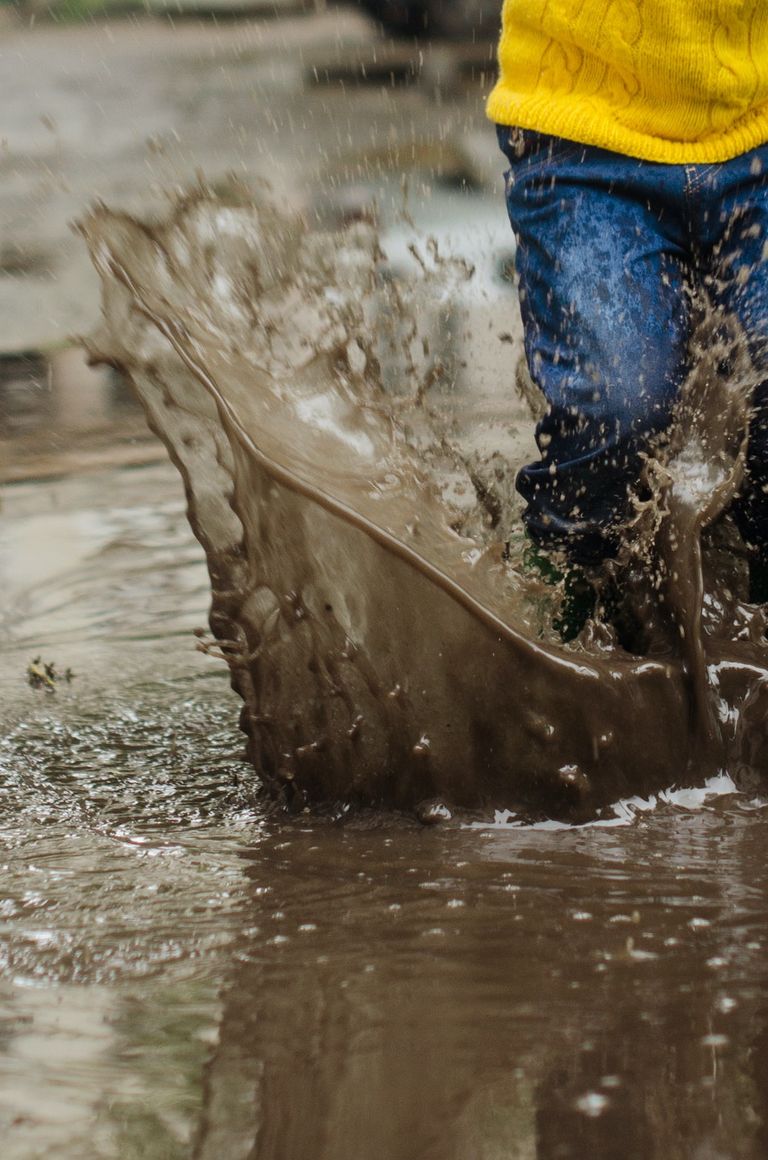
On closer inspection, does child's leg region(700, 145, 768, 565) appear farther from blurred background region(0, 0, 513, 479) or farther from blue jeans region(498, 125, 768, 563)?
blurred background region(0, 0, 513, 479)

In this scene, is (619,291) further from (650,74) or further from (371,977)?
(371,977)

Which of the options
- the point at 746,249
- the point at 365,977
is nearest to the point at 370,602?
the point at 365,977

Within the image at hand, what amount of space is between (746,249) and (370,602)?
84 centimetres

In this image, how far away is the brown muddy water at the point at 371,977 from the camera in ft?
3.73

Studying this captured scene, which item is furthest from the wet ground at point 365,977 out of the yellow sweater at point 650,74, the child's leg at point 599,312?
the yellow sweater at point 650,74

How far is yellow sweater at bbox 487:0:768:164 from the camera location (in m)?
2.12

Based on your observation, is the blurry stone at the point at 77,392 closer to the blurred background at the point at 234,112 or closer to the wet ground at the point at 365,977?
the blurred background at the point at 234,112

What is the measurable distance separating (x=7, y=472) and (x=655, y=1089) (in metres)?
4.67

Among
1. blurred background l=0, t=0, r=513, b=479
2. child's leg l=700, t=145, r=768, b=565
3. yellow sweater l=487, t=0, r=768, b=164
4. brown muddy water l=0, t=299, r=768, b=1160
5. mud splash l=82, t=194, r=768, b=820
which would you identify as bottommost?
brown muddy water l=0, t=299, r=768, b=1160

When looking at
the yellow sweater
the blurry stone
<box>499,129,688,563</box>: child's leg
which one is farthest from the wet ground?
the blurry stone

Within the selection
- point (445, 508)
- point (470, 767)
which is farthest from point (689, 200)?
point (470, 767)

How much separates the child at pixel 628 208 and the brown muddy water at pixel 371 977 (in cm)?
50

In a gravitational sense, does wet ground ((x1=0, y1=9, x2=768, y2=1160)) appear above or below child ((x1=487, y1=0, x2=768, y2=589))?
below

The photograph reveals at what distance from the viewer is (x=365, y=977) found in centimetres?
142
